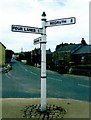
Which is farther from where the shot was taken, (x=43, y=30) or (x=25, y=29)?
(x=43, y=30)

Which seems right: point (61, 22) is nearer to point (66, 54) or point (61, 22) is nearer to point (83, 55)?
point (83, 55)

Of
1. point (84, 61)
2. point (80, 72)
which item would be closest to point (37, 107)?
point (80, 72)

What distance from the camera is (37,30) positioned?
840 centimetres

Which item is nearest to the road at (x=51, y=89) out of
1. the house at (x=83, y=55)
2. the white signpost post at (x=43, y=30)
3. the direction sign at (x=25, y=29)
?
the white signpost post at (x=43, y=30)

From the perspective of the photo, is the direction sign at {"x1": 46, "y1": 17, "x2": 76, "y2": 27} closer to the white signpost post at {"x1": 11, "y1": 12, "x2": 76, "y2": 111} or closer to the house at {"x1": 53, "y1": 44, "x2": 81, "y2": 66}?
the white signpost post at {"x1": 11, "y1": 12, "x2": 76, "y2": 111}

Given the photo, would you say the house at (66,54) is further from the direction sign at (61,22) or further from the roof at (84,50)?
the direction sign at (61,22)

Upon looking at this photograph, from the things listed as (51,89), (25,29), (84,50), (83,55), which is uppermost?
(84,50)

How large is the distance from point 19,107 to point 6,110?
0.54m

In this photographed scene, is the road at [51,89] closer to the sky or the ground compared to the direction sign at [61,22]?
closer to the ground

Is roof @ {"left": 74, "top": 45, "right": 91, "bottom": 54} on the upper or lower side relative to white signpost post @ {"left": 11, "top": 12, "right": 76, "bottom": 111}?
upper

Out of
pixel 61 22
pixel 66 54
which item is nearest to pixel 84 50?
pixel 66 54

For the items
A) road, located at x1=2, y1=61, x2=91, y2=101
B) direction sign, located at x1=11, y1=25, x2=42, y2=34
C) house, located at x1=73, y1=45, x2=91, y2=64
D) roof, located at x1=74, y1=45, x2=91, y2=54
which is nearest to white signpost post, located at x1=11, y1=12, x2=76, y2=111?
direction sign, located at x1=11, y1=25, x2=42, y2=34

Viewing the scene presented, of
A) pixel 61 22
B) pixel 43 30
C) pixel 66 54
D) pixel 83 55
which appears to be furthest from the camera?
pixel 66 54

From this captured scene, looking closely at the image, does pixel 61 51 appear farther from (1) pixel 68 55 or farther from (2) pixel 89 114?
(2) pixel 89 114
